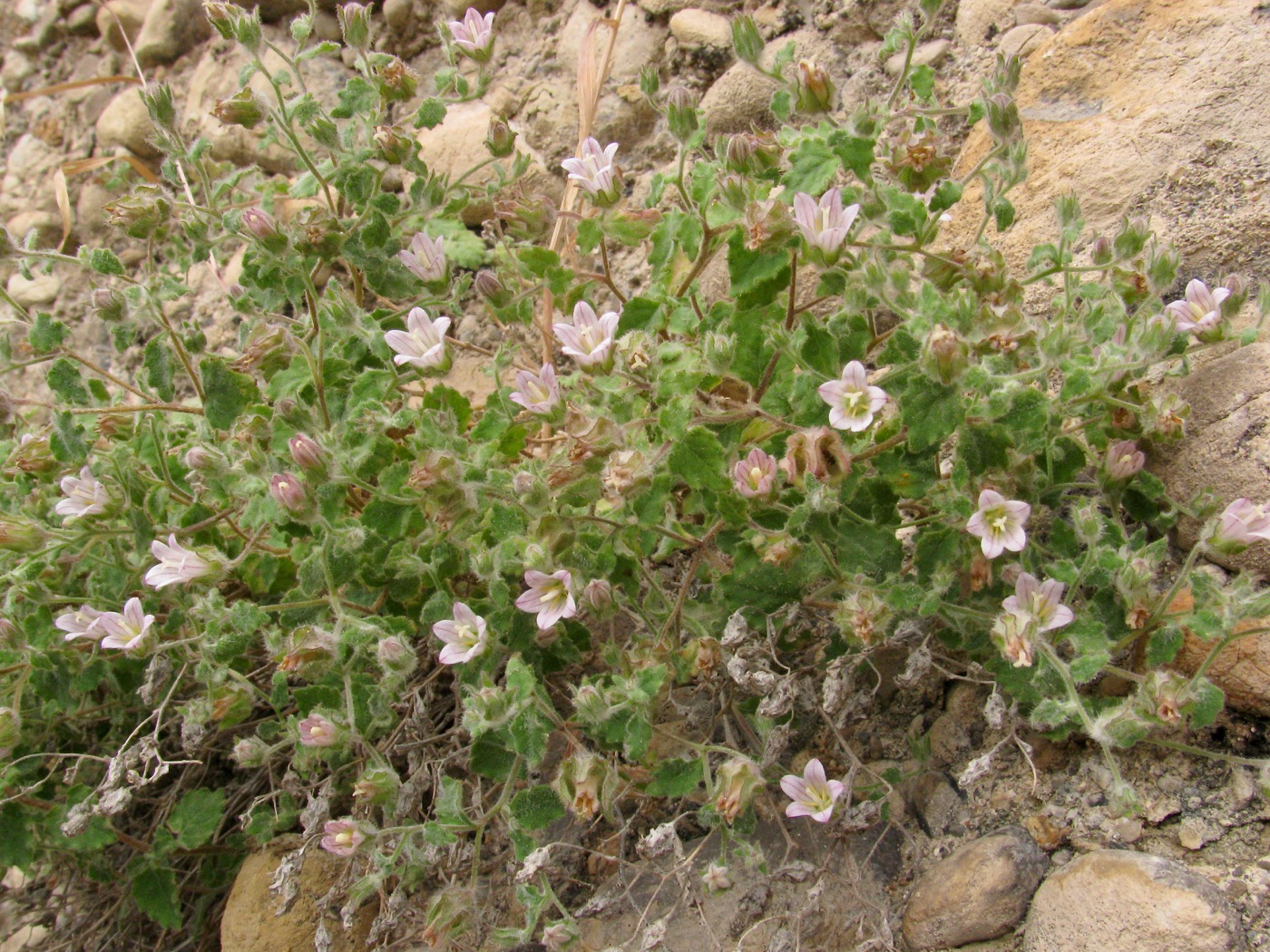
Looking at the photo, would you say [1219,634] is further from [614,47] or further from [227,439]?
[614,47]

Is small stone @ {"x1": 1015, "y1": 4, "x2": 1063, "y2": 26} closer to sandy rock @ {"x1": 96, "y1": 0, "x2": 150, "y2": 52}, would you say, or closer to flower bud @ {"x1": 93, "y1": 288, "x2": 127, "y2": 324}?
flower bud @ {"x1": 93, "y1": 288, "x2": 127, "y2": 324}

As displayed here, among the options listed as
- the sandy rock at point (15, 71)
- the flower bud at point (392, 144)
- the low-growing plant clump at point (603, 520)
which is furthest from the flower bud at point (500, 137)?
the sandy rock at point (15, 71)

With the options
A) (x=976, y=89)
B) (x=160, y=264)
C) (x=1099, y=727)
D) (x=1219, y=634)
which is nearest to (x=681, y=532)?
(x=1099, y=727)

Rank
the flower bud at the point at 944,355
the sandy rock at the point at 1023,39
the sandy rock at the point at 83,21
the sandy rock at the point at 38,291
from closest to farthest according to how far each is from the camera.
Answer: the flower bud at the point at 944,355
the sandy rock at the point at 1023,39
the sandy rock at the point at 38,291
the sandy rock at the point at 83,21

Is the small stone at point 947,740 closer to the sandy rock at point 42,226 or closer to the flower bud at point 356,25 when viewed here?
the flower bud at point 356,25

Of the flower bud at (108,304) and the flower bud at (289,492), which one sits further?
the flower bud at (108,304)

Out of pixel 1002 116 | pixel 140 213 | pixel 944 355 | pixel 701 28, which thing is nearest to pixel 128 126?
pixel 140 213

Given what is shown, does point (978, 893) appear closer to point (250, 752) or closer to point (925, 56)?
point (250, 752)
